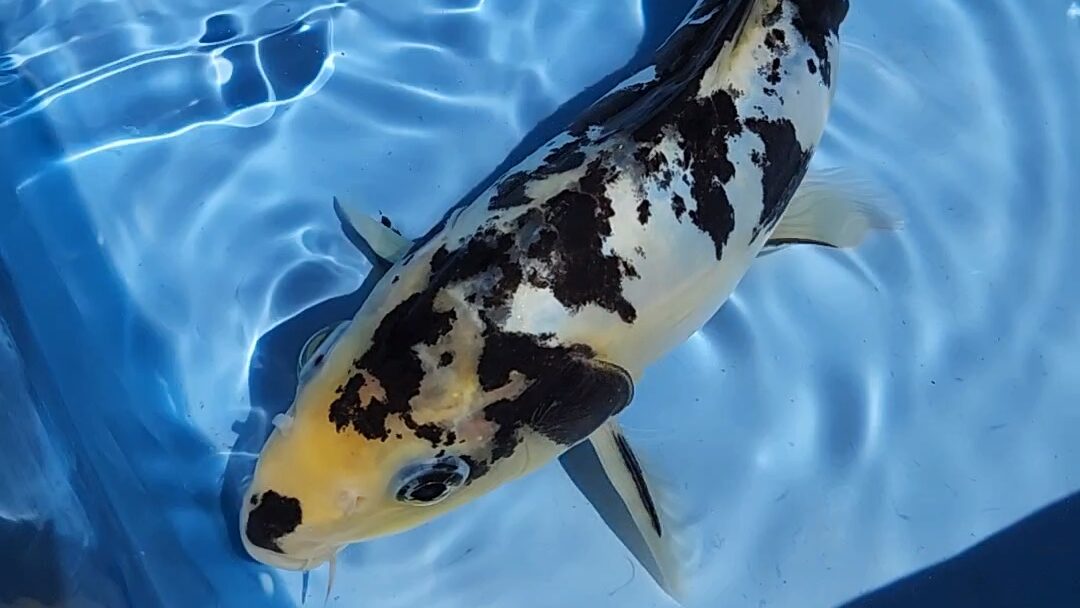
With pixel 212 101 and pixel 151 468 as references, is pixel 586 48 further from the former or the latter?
pixel 151 468

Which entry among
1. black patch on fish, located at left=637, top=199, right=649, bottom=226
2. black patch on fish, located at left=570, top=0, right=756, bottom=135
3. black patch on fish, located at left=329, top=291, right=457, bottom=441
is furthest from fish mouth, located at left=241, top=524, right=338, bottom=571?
black patch on fish, located at left=570, top=0, right=756, bottom=135

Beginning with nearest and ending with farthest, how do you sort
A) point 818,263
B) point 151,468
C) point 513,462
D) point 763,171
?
point 513,462, point 763,171, point 151,468, point 818,263

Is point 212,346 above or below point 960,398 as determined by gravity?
above

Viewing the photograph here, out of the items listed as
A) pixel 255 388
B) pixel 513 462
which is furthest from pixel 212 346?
pixel 513 462

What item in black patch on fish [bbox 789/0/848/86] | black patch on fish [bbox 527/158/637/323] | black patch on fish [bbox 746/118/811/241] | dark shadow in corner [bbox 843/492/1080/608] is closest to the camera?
black patch on fish [bbox 527/158/637/323]

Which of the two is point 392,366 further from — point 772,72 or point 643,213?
point 772,72

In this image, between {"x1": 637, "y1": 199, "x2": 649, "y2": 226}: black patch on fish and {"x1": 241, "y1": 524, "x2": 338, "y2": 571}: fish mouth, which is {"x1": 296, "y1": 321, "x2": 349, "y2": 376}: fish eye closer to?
{"x1": 241, "y1": 524, "x2": 338, "y2": 571}: fish mouth
